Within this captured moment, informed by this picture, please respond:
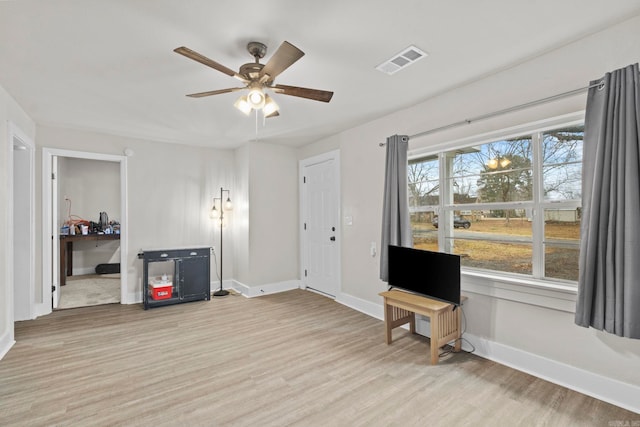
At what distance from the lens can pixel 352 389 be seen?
2.28m

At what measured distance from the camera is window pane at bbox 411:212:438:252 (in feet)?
11.0

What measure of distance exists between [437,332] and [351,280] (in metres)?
1.74

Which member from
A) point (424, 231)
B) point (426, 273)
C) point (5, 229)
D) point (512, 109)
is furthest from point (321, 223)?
point (5, 229)

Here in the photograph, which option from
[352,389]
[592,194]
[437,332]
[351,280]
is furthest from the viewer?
[351,280]

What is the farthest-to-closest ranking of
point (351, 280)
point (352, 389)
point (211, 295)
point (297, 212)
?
1. point (297, 212)
2. point (211, 295)
3. point (351, 280)
4. point (352, 389)

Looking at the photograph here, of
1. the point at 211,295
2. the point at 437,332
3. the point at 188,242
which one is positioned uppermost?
the point at 188,242

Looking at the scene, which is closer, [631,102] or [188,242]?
[631,102]

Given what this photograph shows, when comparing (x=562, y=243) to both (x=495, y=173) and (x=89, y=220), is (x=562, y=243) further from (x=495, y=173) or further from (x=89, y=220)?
(x=89, y=220)

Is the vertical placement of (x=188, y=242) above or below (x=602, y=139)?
below

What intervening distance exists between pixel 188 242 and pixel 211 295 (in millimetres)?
954

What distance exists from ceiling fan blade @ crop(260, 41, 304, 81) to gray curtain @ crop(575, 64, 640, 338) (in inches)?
78.0

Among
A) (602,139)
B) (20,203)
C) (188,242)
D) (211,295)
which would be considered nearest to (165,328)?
(211,295)

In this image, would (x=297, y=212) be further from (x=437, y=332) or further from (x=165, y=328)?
(x=437, y=332)

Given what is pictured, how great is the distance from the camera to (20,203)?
3680mm
